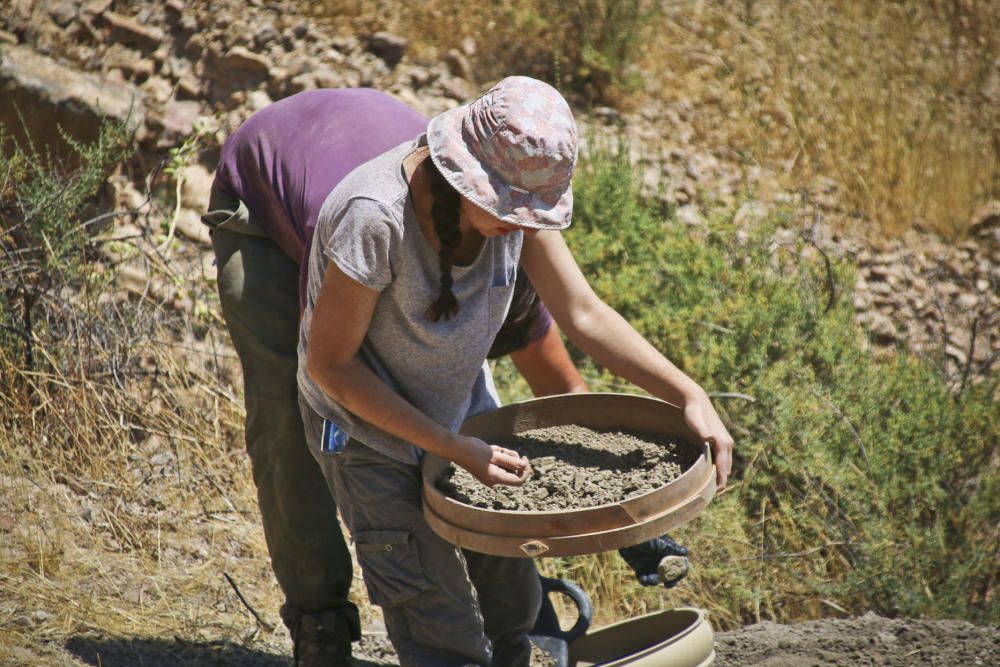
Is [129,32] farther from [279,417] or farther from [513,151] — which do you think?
[513,151]

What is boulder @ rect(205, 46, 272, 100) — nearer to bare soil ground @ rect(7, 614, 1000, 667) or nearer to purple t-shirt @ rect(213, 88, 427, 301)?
purple t-shirt @ rect(213, 88, 427, 301)

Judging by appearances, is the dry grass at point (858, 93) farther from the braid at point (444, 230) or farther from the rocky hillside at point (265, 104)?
the braid at point (444, 230)

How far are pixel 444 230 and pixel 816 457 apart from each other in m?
2.04

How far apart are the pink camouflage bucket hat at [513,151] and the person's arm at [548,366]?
790 millimetres

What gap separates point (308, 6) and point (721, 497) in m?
3.48

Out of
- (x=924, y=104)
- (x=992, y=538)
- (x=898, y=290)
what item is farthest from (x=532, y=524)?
(x=924, y=104)

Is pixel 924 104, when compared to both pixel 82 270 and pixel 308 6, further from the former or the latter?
pixel 82 270

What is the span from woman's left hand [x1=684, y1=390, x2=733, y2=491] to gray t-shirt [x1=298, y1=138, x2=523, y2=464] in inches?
16.9

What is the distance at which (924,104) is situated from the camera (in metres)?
6.05

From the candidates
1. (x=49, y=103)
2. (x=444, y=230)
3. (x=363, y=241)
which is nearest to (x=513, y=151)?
(x=444, y=230)

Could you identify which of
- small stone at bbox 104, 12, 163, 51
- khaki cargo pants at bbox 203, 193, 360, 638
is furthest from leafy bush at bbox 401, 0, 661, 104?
khaki cargo pants at bbox 203, 193, 360, 638

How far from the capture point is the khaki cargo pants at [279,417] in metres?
2.48

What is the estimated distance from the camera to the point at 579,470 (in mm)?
2172

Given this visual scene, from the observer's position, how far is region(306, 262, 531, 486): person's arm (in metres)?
1.90
